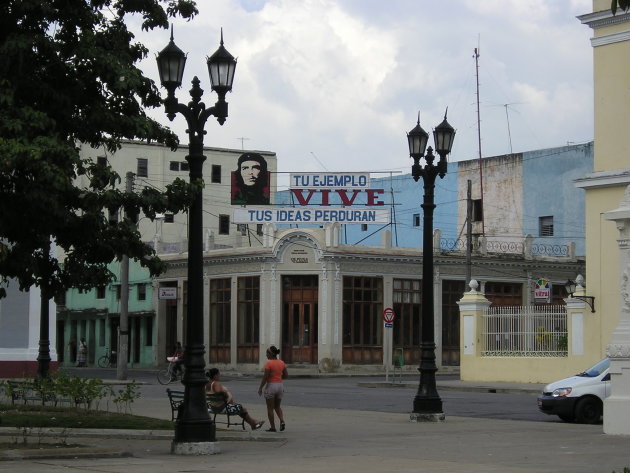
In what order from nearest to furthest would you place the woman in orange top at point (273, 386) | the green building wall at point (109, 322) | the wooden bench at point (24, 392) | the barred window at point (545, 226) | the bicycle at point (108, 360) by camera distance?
the woman in orange top at point (273, 386)
the wooden bench at point (24, 392)
the green building wall at point (109, 322)
the bicycle at point (108, 360)
the barred window at point (545, 226)

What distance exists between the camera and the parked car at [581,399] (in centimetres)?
2384

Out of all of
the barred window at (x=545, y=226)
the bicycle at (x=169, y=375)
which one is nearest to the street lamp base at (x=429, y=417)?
the bicycle at (x=169, y=375)

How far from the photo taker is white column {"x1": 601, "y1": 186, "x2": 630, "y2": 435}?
19.8 metres

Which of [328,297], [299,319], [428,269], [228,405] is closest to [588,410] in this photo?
[428,269]

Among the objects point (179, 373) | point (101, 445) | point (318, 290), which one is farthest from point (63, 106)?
point (318, 290)

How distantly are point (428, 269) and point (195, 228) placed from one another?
7.95 metres

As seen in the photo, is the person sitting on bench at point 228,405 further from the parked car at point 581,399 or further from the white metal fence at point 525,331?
the white metal fence at point 525,331

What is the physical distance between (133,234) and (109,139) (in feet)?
4.96

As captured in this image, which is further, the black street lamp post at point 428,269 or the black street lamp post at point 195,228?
the black street lamp post at point 428,269

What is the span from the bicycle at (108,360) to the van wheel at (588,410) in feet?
140

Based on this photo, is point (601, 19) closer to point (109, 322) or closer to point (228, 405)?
Answer: point (228, 405)

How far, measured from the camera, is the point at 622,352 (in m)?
19.8

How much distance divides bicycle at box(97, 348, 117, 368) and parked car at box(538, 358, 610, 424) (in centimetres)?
4231

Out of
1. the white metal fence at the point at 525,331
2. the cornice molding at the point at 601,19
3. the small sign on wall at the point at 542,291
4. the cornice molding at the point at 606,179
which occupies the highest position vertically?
the cornice molding at the point at 601,19
